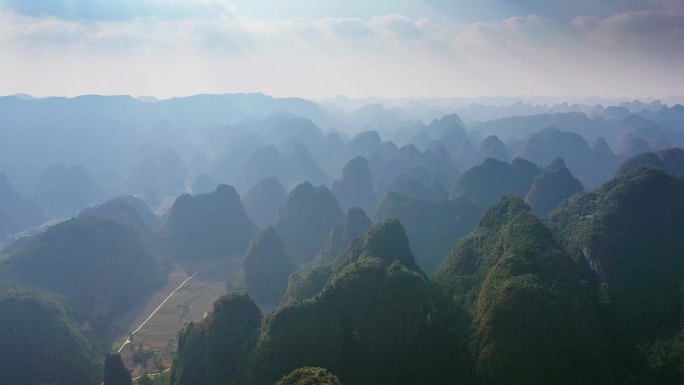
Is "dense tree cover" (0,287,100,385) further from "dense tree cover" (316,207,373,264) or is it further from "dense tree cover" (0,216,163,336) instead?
"dense tree cover" (316,207,373,264)

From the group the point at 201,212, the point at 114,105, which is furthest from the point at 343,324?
the point at 114,105

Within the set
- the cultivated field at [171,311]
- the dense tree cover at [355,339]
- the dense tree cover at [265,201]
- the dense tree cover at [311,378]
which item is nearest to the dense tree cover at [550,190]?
the dense tree cover at [355,339]

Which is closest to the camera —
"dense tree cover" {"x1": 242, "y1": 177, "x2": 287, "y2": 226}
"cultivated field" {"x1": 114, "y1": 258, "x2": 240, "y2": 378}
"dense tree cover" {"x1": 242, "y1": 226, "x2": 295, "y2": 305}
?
"cultivated field" {"x1": 114, "y1": 258, "x2": 240, "y2": 378}

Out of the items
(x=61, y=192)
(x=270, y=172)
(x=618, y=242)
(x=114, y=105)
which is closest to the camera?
(x=618, y=242)

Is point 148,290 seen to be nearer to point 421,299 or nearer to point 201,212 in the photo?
point 201,212

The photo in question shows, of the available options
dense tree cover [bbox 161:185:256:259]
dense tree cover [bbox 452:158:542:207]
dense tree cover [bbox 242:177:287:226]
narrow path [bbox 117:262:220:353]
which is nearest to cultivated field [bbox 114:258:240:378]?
narrow path [bbox 117:262:220:353]

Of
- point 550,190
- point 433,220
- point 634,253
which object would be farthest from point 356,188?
point 634,253
